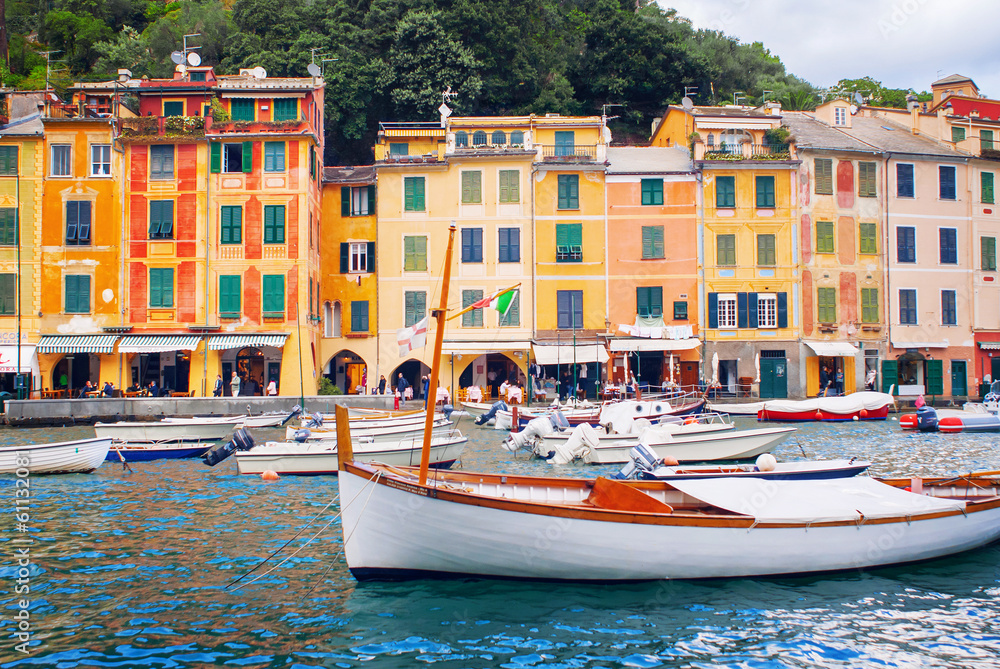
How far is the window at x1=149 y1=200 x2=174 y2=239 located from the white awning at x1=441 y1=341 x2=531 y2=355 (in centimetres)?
1358

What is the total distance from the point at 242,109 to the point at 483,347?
1549 centimetres

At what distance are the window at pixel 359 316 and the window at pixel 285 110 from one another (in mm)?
9070

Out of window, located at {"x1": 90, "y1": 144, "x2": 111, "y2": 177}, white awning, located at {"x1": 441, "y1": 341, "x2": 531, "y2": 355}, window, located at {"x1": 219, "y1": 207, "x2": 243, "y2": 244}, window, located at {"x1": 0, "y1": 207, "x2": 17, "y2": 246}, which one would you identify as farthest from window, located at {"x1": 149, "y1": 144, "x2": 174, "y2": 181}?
white awning, located at {"x1": 441, "y1": 341, "x2": 531, "y2": 355}

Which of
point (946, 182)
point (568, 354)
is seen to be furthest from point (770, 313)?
point (946, 182)

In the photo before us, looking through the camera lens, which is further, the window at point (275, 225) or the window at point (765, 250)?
the window at point (765, 250)

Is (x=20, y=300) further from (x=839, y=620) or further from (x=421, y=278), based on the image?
(x=839, y=620)

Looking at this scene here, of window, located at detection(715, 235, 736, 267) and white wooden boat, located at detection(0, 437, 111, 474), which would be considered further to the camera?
Result: window, located at detection(715, 235, 736, 267)

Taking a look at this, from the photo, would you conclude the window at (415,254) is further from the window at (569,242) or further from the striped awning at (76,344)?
the striped awning at (76,344)

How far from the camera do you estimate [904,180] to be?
4119 cm

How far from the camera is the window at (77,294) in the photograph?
37.4m

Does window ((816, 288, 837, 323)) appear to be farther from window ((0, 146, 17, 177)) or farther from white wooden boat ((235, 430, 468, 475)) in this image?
window ((0, 146, 17, 177))

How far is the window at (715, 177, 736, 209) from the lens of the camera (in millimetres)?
39938

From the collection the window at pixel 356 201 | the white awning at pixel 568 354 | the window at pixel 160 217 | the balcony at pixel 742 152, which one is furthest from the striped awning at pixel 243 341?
the balcony at pixel 742 152

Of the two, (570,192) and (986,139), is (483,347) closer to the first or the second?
(570,192)
